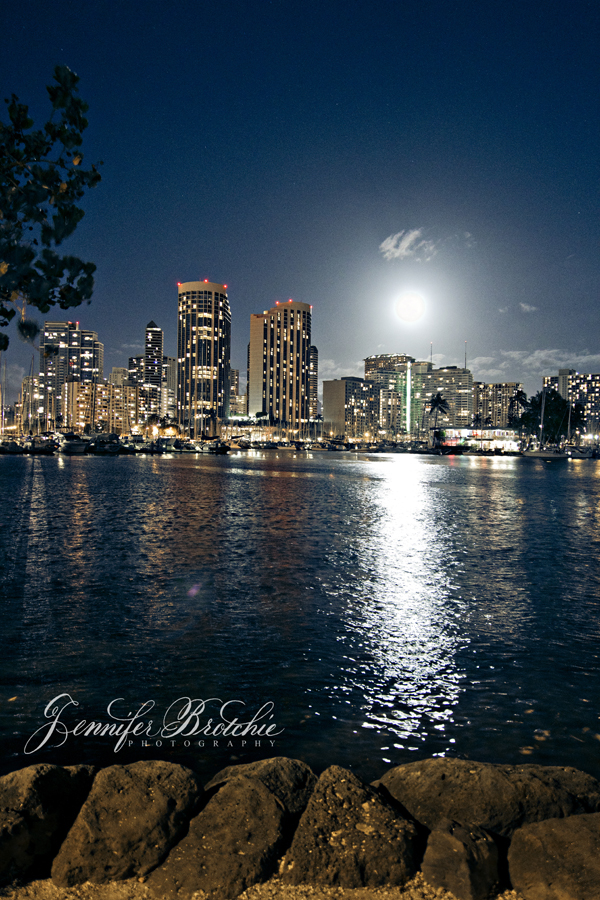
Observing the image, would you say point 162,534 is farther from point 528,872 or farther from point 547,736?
point 528,872

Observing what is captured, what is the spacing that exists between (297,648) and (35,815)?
17.7 feet

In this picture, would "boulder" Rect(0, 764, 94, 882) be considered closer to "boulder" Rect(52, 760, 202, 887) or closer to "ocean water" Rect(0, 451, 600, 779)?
"boulder" Rect(52, 760, 202, 887)

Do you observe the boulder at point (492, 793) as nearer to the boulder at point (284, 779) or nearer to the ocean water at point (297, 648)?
the boulder at point (284, 779)

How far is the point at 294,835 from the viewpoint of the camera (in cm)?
432

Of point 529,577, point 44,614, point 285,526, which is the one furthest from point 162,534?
point 529,577

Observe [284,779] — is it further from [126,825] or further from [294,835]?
[126,825]

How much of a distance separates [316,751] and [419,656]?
3433 millimetres

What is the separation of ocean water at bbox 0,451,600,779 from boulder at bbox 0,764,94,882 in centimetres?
153

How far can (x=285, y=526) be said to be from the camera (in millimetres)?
24000

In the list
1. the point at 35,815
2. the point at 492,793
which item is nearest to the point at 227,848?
the point at 35,815

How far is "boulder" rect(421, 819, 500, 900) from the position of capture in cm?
397

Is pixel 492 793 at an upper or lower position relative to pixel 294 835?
upper

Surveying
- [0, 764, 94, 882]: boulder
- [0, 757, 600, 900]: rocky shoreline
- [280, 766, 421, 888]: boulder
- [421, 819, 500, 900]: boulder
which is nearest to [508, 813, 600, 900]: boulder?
[0, 757, 600, 900]: rocky shoreline

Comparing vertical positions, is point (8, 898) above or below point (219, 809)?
below
